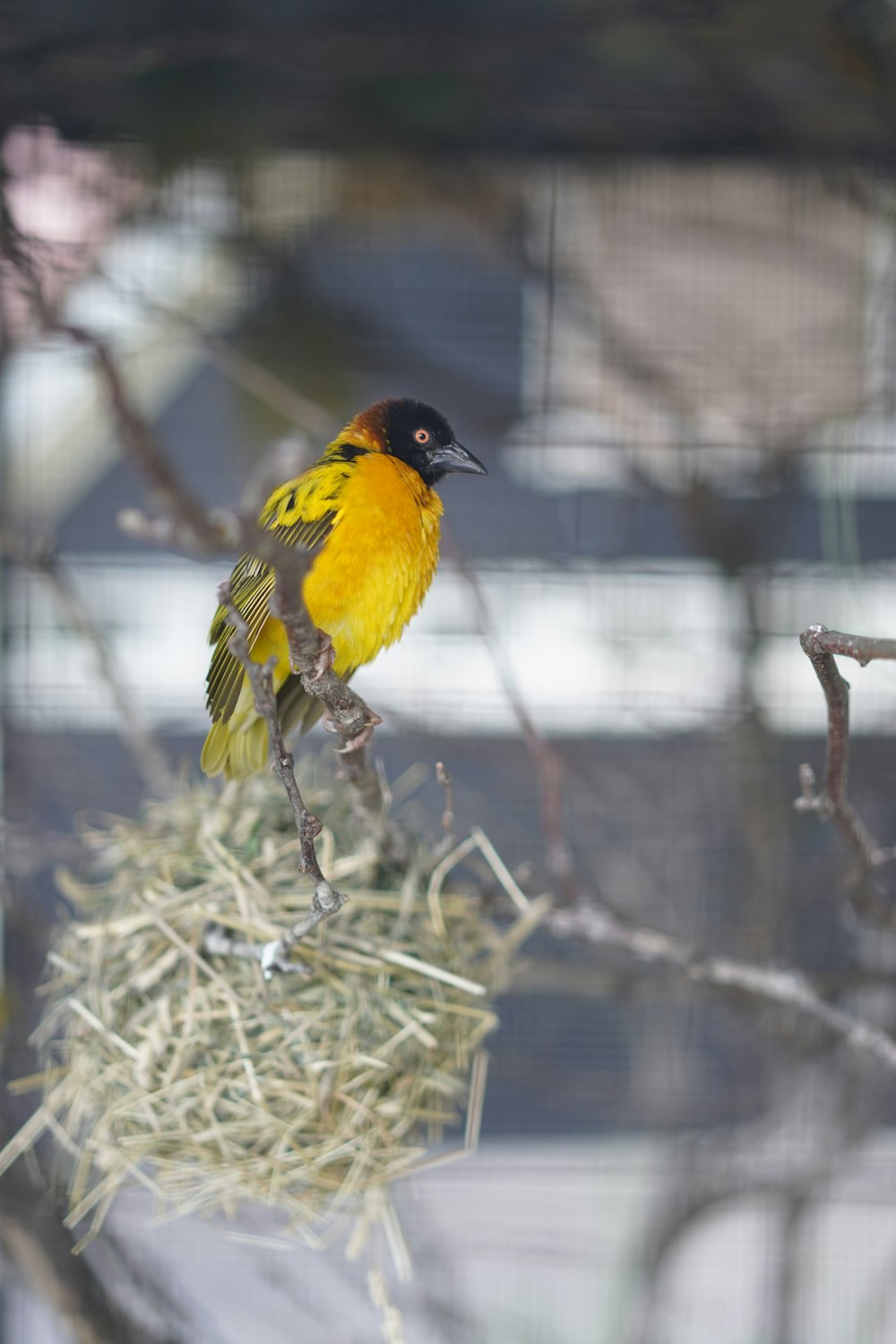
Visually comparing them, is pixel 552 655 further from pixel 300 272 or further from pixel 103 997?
pixel 103 997

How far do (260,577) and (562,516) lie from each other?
1082 mm

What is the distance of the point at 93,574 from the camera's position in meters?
1.71

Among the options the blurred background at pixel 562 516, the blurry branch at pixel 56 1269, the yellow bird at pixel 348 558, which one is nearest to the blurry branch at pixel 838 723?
the yellow bird at pixel 348 558

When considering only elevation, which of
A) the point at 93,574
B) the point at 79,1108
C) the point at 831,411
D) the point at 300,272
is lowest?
the point at 79,1108

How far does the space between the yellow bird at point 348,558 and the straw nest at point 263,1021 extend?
0.08 metres

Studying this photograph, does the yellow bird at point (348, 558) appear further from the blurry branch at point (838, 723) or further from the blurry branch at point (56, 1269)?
the blurry branch at point (56, 1269)

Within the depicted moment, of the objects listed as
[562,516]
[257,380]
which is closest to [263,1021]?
[257,380]

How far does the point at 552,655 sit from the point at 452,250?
63cm

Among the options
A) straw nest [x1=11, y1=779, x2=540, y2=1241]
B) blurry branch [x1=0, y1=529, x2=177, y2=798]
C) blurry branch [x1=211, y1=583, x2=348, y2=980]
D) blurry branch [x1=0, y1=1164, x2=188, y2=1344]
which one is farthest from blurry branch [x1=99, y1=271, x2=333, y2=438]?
blurry branch [x1=0, y1=1164, x2=188, y2=1344]

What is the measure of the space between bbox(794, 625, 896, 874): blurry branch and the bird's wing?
334 millimetres

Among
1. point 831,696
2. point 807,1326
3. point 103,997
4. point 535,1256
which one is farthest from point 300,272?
point 807,1326

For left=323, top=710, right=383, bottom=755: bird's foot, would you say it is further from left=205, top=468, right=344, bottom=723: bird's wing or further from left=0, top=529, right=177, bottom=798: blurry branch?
left=0, top=529, right=177, bottom=798: blurry branch

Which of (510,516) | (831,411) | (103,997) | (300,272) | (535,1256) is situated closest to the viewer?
(103,997)

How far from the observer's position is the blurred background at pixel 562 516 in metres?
1.31
